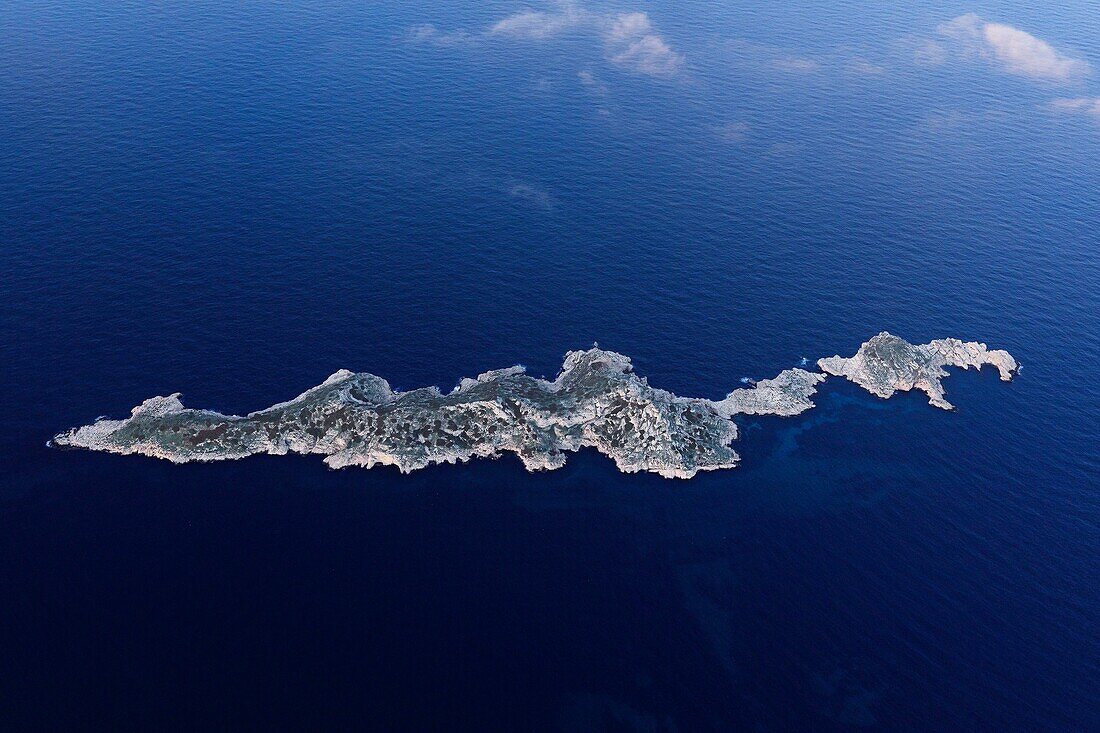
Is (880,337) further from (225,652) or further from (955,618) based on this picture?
(225,652)

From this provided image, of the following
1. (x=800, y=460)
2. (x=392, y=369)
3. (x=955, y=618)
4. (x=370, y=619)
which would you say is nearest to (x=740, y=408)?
(x=800, y=460)

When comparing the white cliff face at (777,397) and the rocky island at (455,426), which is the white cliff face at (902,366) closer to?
the white cliff face at (777,397)

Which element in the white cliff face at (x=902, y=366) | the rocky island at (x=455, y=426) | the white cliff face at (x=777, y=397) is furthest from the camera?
the white cliff face at (x=902, y=366)

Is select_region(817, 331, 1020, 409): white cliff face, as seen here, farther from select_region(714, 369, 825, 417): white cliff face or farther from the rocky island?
the rocky island

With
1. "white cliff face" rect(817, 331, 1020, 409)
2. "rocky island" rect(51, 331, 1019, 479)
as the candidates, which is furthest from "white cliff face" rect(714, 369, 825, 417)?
"white cliff face" rect(817, 331, 1020, 409)

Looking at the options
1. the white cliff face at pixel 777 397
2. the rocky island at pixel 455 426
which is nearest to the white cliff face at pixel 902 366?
the white cliff face at pixel 777 397

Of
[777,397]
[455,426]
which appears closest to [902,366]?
[777,397]

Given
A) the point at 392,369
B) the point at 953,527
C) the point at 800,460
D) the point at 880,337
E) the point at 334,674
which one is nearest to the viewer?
the point at 334,674
